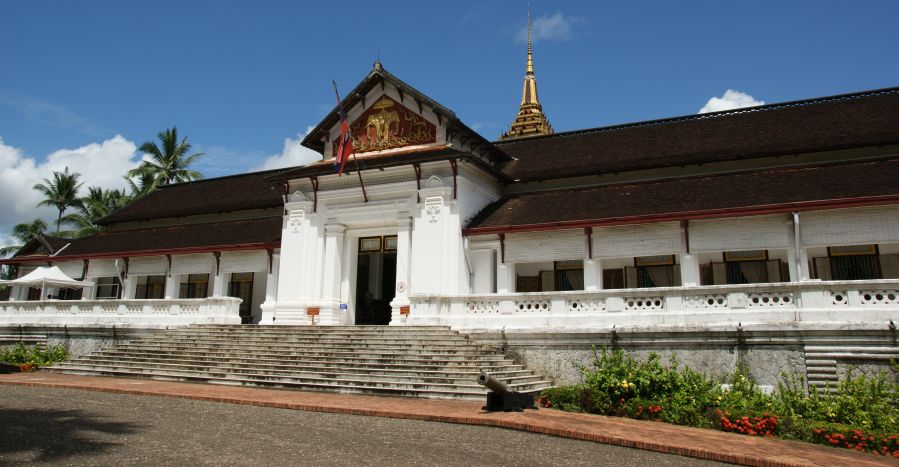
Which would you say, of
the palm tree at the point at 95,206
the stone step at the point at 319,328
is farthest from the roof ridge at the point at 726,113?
the palm tree at the point at 95,206

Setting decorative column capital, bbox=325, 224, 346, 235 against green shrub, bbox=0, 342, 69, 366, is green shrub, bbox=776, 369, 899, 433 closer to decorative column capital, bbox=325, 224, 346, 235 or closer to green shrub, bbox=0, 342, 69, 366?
decorative column capital, bbox=325, 224, 346, 235

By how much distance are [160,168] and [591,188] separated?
3545cm

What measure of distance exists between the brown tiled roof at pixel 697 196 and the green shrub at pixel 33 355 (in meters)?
14.2

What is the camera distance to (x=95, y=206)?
4875 cm

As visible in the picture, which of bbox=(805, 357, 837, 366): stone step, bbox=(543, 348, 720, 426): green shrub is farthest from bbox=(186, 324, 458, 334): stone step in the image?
bbox=(805, 357, 837, 366): stone step

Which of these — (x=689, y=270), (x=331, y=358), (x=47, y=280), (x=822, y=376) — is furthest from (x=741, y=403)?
(x=47, y=280)

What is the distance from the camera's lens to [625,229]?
62.7 feet

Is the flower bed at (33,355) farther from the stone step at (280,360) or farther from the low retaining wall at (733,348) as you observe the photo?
the low retaining wall at (733,348)

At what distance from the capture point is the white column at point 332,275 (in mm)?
21969

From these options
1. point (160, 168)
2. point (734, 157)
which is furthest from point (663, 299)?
point (160, 168)

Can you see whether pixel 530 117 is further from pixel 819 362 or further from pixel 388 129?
pixel 819 362

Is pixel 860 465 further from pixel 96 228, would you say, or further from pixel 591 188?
pixel 96 228

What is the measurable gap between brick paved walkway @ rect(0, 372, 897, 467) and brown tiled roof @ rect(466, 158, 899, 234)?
820 centimetres

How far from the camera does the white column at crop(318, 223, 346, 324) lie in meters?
22.0
